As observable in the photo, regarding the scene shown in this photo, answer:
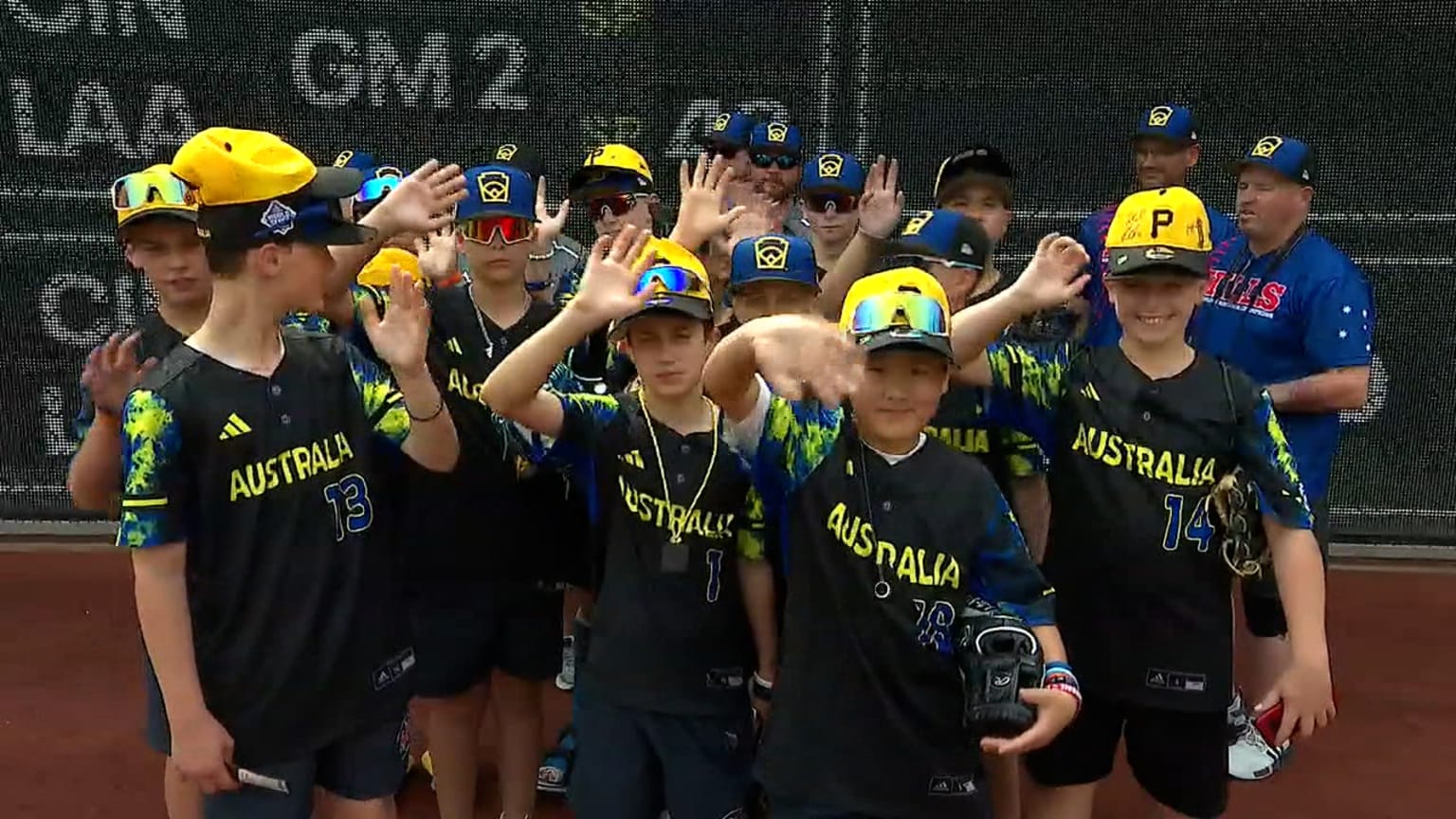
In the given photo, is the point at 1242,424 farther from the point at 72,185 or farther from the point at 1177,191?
the point at 72,185

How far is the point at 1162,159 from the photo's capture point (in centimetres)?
414

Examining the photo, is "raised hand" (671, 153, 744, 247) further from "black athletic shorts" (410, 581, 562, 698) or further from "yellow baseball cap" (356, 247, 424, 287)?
"black athletic shorts" (410, 581, 562, 698)

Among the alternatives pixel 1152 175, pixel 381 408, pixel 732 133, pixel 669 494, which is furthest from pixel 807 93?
pixel 381 408

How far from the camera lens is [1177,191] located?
2541mm

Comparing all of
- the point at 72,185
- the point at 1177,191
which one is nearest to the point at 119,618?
the point at 72,185

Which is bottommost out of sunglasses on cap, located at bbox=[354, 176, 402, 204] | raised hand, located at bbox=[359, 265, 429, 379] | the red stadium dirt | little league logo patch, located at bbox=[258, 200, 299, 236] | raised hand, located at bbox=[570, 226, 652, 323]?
the red stadium dirt

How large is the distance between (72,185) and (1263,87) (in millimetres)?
5270

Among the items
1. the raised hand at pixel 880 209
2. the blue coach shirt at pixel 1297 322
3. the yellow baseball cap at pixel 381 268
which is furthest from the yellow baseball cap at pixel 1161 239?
the yellow baseball cap at pixel 381 268

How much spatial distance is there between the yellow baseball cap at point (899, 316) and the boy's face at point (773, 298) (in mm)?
709

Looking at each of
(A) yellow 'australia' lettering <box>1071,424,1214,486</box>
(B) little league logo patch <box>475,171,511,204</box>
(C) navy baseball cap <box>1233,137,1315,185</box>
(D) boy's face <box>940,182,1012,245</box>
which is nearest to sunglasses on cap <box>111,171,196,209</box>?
(B) little league logo patch <box>475,171,511,204</box>

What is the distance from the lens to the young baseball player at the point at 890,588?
2.07m

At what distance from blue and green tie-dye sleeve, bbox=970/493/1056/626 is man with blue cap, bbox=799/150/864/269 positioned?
6.43ft

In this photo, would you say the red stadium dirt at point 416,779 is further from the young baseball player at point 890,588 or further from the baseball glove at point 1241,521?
the young baseball player at point 890,588

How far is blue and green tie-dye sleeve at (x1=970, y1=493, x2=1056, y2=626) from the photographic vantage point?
6.83 feet
